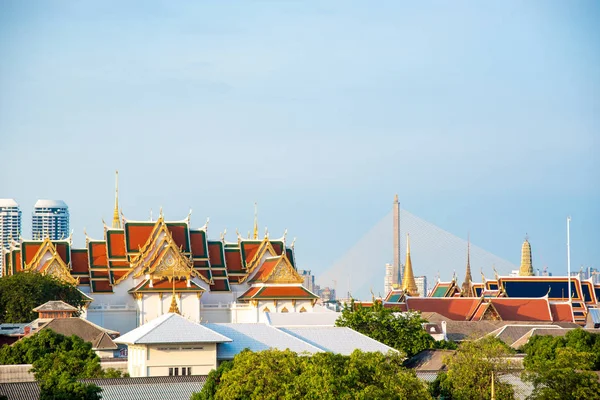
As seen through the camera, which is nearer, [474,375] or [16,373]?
[474,375]

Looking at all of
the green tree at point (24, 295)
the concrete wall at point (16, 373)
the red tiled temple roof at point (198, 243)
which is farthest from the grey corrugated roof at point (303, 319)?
the concrete wall at point (16, 373)

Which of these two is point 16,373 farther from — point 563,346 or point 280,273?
point 280,273

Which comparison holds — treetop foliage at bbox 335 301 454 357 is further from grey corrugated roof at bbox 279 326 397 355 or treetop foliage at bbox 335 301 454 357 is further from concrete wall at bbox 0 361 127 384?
concrete wall at bbox 0 361 127 384

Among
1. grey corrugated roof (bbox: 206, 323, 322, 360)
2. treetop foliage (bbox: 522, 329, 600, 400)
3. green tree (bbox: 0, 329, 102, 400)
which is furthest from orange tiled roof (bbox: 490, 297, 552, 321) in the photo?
green tree (bbox: 0, 329, 102, 400)

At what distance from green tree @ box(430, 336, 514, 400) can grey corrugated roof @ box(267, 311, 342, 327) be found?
78.4 feet

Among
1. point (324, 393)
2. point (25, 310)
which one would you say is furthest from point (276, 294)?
point (324, 393)

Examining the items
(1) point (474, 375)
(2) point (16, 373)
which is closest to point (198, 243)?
(2) point (16, 373)

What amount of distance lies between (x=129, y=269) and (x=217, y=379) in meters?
40.3

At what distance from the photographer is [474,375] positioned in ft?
166

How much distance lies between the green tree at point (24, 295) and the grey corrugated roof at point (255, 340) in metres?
21.8

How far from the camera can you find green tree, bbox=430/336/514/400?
4984 cm

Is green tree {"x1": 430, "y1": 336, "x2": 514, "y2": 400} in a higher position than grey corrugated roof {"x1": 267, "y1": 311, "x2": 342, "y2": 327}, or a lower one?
lower

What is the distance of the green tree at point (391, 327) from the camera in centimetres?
6994

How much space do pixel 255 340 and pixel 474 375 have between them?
1190 centimetres
